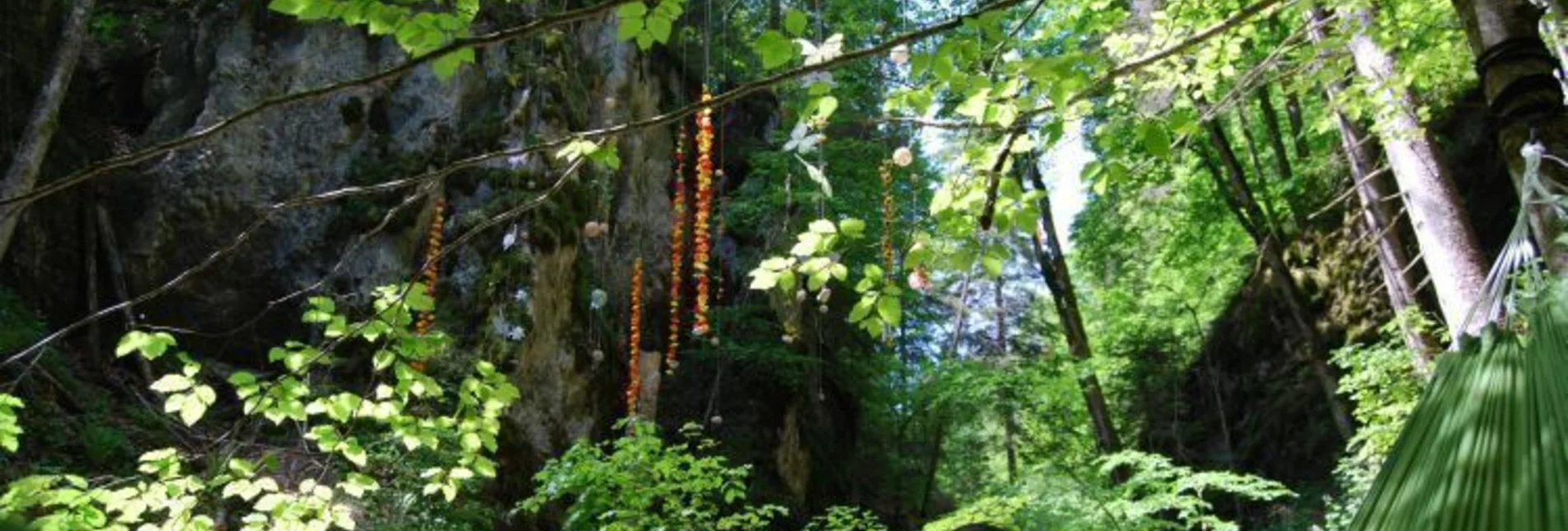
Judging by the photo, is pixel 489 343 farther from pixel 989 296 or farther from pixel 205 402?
pixel 989 296

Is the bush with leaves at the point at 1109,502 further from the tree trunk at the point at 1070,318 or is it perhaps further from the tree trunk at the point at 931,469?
the tree trunk at the point at 931,469

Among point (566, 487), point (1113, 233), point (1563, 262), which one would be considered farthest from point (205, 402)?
point (1113, 233)

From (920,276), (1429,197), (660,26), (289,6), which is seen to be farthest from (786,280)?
Answer: (1429,197)

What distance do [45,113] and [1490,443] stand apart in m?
8.92

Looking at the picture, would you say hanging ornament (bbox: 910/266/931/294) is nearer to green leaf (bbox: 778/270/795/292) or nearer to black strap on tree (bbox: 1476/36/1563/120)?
green leaf (bbox: 778/270/795/292)

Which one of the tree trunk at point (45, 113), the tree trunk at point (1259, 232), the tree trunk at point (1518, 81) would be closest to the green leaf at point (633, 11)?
the tree trunk at point (1518, 81)

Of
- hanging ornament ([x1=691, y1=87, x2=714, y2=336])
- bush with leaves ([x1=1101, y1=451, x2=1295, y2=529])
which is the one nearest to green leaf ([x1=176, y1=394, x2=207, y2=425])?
hanging ornament ([x1=691, y1=87, x2=714, y2=336])

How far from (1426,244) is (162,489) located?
4976mm

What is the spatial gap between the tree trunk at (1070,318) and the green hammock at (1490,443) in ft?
38.0

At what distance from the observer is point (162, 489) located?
2.54m

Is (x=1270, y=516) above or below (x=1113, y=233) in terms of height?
below

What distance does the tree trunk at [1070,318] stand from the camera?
1325 centimetres

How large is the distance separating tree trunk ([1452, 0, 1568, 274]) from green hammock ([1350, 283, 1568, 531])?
38.9 inches

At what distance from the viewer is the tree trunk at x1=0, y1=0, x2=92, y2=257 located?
7.24m
